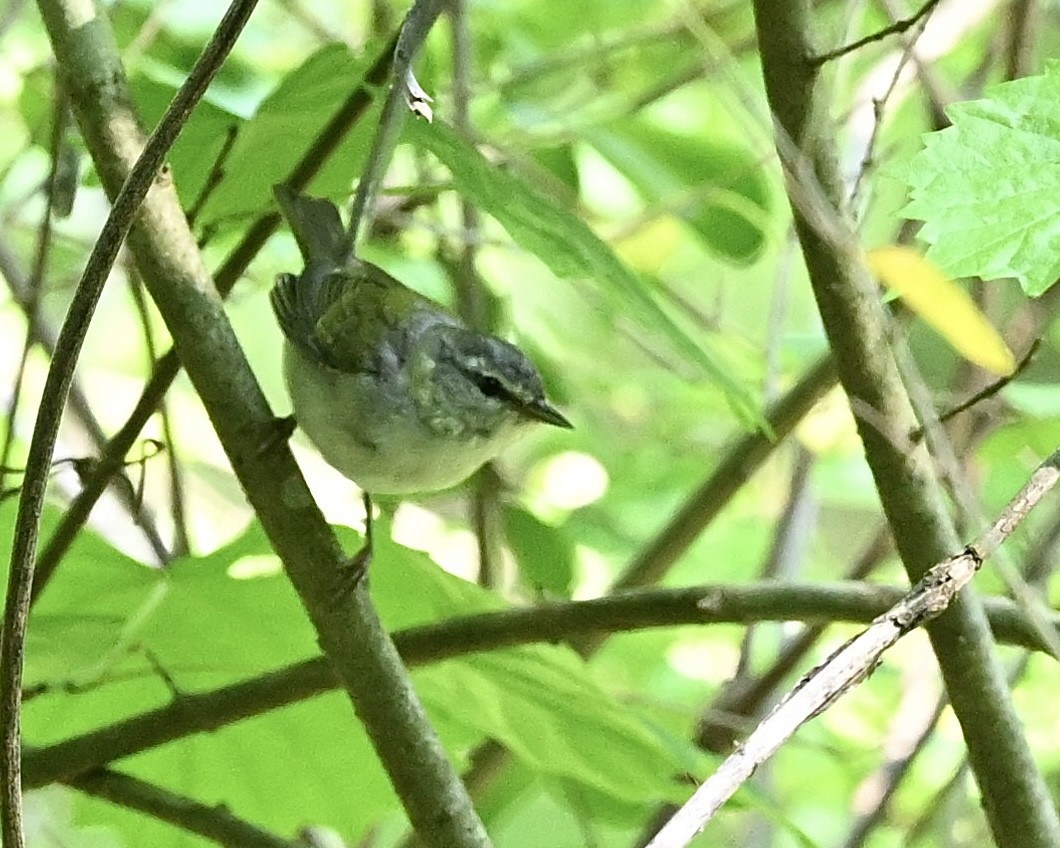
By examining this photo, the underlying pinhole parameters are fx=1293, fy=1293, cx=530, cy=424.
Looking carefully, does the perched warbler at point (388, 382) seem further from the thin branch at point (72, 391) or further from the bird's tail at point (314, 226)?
the thin branch at point (72, 391)

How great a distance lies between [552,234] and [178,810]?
53 cm

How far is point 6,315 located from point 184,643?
1479 millimetres

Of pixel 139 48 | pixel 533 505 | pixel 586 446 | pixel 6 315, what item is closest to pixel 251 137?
pixel 139 48

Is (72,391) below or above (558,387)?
below

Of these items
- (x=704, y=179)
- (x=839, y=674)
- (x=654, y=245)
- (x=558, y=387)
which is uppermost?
(x=654, y=245)

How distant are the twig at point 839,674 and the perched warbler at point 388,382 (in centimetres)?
71

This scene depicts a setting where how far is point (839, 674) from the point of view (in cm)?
55

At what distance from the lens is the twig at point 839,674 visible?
0.49 metres

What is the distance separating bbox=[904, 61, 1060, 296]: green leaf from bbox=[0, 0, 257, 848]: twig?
1.21 feet

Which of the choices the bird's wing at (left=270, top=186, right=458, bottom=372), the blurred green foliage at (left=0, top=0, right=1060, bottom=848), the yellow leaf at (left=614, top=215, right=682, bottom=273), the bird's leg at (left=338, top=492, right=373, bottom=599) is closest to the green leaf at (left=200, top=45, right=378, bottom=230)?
the blurred green foliage at (left=0, top=0, right=1060, bottom=848)

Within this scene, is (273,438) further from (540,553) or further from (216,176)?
(540,553)

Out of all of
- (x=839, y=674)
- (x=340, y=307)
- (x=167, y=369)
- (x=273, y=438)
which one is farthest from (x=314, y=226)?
(x=839, y=674)

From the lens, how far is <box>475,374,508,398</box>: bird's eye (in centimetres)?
138

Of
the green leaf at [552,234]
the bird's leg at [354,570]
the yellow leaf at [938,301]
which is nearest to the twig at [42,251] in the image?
the bird's leg at [354,570]
